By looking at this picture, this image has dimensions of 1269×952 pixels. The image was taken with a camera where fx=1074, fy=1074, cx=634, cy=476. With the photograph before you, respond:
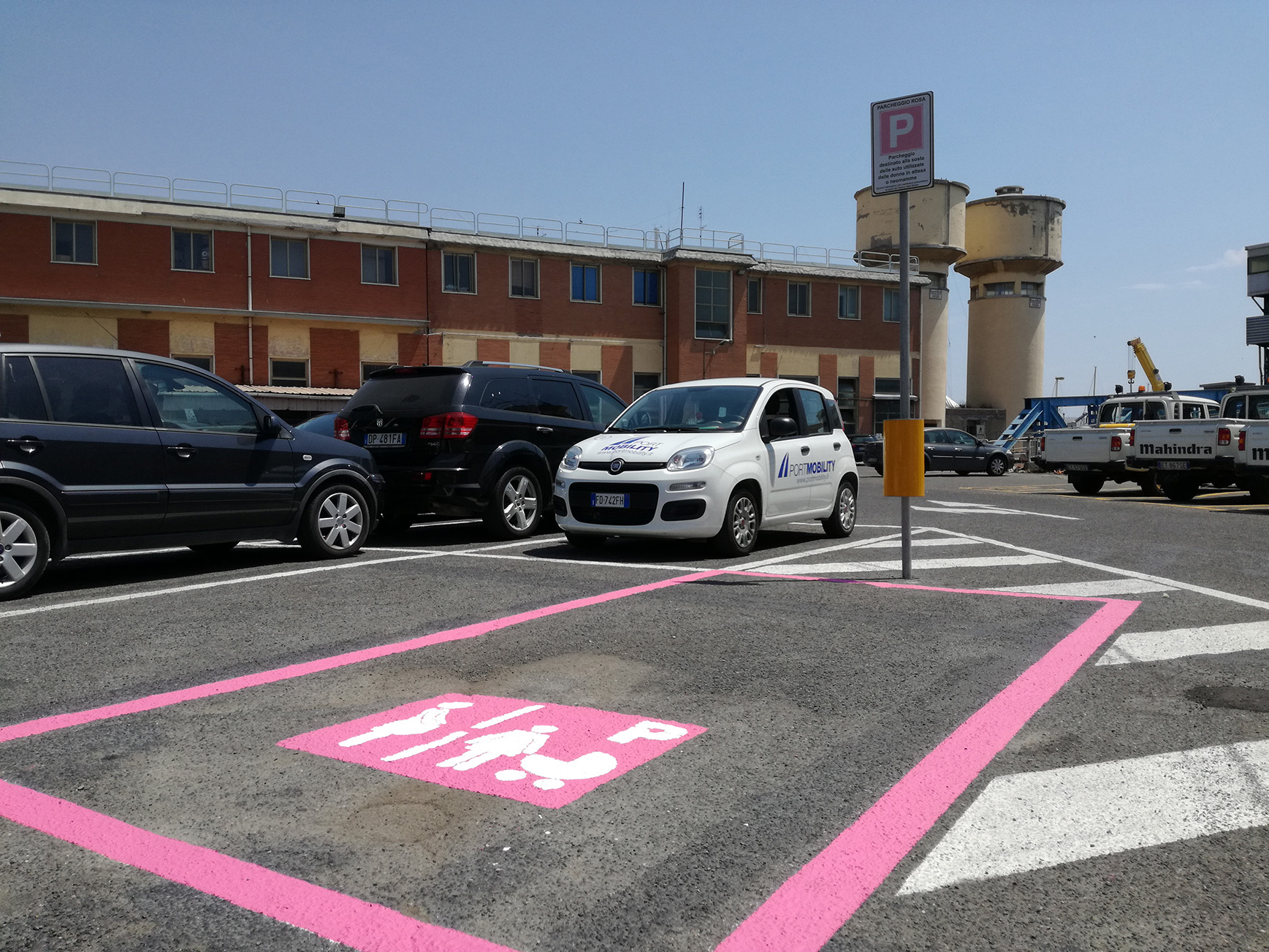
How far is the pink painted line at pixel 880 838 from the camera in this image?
8.70ft

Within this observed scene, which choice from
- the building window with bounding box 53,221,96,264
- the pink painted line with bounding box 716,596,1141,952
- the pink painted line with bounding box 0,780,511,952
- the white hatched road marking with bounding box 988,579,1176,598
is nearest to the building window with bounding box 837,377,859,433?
the building window with bounding box 53,221,96,264

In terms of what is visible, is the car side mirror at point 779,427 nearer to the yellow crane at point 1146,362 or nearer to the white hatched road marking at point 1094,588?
the white hatched road marking at point 1094,588

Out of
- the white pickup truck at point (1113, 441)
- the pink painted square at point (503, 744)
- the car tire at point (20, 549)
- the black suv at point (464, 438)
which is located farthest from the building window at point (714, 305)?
the pink painted square at point (503, 744)

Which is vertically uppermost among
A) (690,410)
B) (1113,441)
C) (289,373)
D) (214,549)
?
(289,373)

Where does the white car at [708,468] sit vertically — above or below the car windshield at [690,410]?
below

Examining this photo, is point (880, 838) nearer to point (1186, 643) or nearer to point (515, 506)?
point (1186, 643)

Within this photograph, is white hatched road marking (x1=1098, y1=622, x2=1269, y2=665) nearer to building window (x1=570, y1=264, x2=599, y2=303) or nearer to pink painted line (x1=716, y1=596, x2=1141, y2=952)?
pink painted line (x1=716, y1=596, x2=1141, y2=952)

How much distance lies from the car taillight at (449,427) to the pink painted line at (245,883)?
7134mm

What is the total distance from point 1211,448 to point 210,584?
1715 cm

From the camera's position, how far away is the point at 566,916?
270 centimetres

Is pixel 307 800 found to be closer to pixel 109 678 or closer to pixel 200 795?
pixel 200 795

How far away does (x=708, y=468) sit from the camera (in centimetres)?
941

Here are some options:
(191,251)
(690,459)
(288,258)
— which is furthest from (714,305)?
(690,459)

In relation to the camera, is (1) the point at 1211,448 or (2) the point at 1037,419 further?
(2) the point at 1037,419
